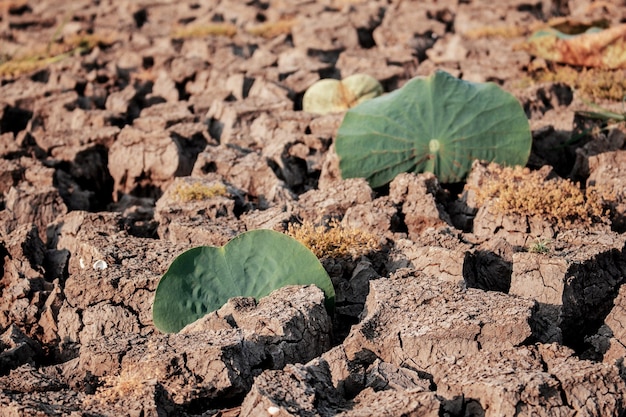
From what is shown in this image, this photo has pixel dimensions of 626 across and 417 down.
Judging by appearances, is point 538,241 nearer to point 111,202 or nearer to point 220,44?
point 111,202

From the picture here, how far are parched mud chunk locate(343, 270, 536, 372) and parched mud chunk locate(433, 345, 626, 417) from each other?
166 mm

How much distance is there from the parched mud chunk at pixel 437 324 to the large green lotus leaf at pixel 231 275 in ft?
1.52

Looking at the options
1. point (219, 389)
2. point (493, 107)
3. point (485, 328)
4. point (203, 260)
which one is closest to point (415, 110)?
point (493, 107)

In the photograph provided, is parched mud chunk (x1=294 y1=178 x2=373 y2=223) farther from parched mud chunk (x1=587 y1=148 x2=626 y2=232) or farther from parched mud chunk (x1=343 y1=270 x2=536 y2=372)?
parched mud chunk (x1=587 y1=148 x2=626 y2=232)

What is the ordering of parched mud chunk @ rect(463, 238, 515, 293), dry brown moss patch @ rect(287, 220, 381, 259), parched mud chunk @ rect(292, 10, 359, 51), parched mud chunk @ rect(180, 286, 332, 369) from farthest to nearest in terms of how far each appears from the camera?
parched mud chunk @ rect(292, 10, 359, 51) < dry brown moss patch @ rect(287, 220, 381, 259) < parched mud chunk @ rect(463, 238, 515, 293) < parched mud chunk @ rect(180, 286, 332, 369)

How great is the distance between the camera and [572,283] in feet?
15.4

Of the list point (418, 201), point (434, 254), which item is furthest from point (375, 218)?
point (434, 254)

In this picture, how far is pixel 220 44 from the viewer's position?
1014 cm

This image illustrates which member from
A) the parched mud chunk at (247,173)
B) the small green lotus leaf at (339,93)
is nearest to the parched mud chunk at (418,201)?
the parched mud chunk at (247,173)

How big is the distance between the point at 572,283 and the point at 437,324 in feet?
2.69

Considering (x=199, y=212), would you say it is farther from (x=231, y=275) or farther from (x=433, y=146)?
(x=433, y=146)

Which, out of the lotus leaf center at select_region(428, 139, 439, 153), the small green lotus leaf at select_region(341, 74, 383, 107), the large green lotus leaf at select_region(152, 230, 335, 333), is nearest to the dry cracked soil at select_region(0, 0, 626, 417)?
the large green lotus leaf at select_region(152, 230, 335, 333)

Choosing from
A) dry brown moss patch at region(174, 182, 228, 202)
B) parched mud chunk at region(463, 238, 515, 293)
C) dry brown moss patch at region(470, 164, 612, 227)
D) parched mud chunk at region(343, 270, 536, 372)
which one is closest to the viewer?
parched mud chunk at region(343, 270, 536, 372)

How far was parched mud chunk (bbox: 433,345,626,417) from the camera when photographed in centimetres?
A: 370
